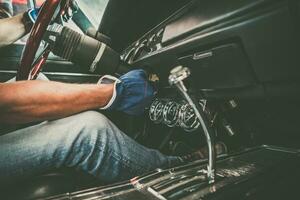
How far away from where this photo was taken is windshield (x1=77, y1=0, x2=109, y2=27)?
199 centimetres

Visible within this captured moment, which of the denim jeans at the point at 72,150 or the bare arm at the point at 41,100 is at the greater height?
the bare arm at the point at 41,100

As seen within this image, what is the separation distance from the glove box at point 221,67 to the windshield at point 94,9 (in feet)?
3.34

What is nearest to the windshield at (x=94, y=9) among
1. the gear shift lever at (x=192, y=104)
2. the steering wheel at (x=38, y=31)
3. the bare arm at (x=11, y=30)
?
the bare arm at (x=11, y=30)

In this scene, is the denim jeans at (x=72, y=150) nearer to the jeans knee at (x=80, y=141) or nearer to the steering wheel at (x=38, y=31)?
the jeans knee at (x=80, y=141)

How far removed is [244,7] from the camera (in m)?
0.87

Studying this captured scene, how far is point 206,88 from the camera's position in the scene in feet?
4.00

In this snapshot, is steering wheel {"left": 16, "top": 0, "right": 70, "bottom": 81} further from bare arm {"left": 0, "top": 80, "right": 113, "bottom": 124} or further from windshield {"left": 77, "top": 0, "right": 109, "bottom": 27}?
windshield {"left": 77, "top": 0, "right": 109, "bottom": 27}

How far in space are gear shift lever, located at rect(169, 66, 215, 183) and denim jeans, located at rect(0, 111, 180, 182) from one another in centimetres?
28

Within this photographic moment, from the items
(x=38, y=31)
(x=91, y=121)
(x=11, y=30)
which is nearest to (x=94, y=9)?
(x=11, y=30)

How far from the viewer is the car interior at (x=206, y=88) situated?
784mm

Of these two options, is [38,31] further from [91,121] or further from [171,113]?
[171,113]

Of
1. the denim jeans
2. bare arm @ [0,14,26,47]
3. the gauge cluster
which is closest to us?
the denim jeans

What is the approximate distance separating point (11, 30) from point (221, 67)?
1.37m

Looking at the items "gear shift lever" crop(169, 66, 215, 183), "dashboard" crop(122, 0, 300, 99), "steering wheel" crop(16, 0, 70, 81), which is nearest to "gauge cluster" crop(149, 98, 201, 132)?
"dashboard" crop(122, 0, 300, 99)
